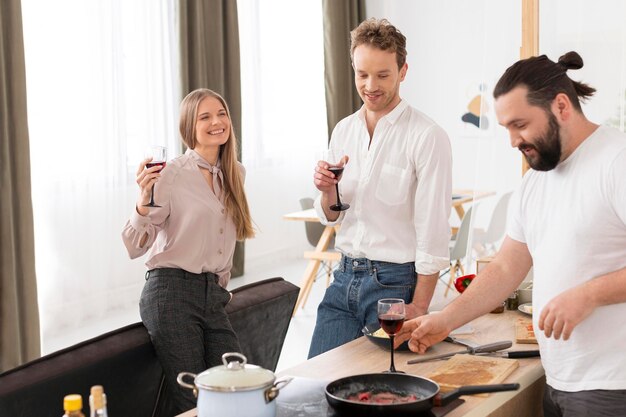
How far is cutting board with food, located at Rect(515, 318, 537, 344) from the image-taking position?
2572mm

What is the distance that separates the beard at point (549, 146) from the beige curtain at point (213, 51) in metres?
5.11

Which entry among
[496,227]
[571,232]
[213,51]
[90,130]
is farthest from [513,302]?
[213,51]

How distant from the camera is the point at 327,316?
2.96 meters

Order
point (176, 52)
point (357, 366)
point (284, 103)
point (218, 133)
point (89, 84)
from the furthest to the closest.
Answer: point (284, 103), point (176, 52), point (89, 84), point (218, 133), point (357, 366)

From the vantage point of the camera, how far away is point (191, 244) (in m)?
3.25

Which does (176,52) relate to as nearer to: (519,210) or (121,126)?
(121,126)

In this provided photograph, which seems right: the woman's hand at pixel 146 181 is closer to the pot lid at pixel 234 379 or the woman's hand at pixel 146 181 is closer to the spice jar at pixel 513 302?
the spice jar at pixel 513 302

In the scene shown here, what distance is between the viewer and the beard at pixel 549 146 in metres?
2.20

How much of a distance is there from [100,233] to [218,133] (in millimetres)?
3272

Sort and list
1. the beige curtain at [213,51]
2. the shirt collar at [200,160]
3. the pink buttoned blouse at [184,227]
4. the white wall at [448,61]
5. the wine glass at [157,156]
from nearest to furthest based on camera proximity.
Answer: the wine glass at [157,156] < the pink buttoned blouse at [184,227] < the shirt collar at [200,160] < the beige curtain at [213,51] < the white wall at [448,61]

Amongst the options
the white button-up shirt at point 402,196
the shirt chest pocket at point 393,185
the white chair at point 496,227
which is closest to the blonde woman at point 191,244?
the white button-up shirt at point 402,196

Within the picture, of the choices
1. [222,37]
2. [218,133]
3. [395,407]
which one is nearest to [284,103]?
[222,37]

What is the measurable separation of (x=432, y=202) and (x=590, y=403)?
910 mm

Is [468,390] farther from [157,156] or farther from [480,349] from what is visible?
[157,156]
